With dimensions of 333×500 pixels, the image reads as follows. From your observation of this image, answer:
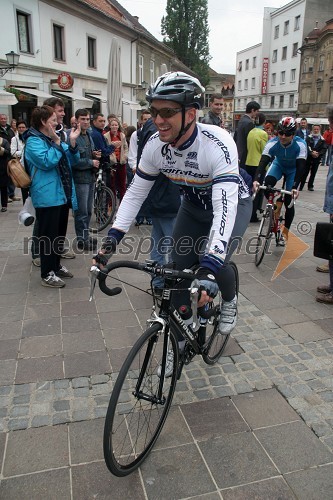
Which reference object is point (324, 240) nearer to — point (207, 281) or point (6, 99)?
point (207, 281)

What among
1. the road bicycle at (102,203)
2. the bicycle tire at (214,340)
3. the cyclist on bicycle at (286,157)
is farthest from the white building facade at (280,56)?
the bicycle tire at (214,340)

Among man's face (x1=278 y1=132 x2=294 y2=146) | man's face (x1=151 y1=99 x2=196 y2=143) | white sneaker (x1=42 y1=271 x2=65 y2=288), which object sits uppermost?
man's face (x1=151 y1=99 x2=196 y2=143)

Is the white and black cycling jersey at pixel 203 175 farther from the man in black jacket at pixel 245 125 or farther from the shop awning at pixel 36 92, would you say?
the shop awning at pixel 36 92

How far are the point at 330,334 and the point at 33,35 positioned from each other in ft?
72.8

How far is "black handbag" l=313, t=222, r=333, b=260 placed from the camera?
4.25 metres

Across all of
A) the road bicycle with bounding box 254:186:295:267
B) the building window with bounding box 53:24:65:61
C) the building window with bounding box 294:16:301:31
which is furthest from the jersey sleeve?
the building window with bounding box 294:16:301:31

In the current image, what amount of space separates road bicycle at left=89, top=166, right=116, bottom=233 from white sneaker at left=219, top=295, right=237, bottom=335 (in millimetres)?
4798

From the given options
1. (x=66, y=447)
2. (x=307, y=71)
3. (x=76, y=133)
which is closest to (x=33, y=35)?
(x=76, y=133)

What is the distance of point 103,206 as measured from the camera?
7961 millimetres

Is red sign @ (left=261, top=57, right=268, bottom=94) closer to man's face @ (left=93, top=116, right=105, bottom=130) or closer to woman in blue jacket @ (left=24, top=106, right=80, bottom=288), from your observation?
man's face @ (left=93, top=116, right=105, bottom=130)

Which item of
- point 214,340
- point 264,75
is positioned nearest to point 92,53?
point 214,340

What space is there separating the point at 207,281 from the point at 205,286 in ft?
0.10

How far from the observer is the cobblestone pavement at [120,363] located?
2312mm

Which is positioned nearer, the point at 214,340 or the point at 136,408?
the point at 136,408
